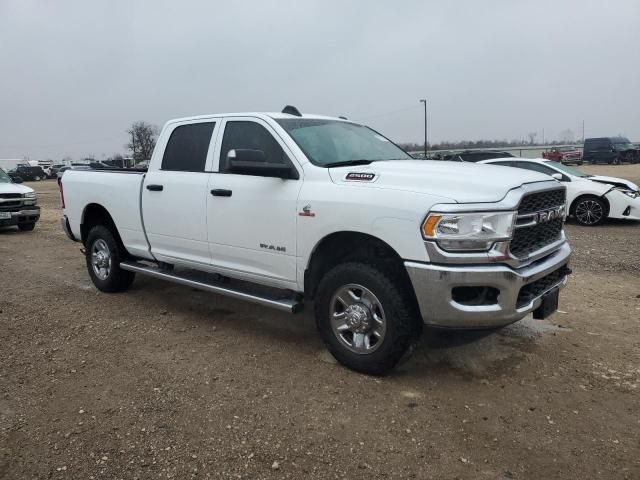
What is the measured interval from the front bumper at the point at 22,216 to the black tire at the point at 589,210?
12111 millimetres

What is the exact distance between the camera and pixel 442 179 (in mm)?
3561

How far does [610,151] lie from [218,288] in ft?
128

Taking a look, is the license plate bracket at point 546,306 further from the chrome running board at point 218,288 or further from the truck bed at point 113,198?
the truck bed at point 113,198

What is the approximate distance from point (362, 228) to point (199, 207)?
73.3 inches

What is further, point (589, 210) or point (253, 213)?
point (589, 210)

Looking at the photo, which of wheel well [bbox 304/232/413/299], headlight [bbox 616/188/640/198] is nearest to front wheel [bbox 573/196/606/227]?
headlight [bbox 616/188/640/198]

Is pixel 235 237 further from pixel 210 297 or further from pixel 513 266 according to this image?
pixel 513 266

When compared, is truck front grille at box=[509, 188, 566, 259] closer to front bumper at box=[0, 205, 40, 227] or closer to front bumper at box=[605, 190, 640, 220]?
front bumper at box=[605, 190, 640, 220]

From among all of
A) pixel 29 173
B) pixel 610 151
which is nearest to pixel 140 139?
pixel 29 173

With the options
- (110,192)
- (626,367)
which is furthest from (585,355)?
(110,192)

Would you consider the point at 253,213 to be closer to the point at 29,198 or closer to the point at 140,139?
the point at 29,198

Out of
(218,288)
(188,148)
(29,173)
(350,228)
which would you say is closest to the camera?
(350,228)

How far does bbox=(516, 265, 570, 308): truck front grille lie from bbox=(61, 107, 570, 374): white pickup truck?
0.01 m

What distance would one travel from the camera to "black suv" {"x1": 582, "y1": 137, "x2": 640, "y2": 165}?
3659 centimetres
